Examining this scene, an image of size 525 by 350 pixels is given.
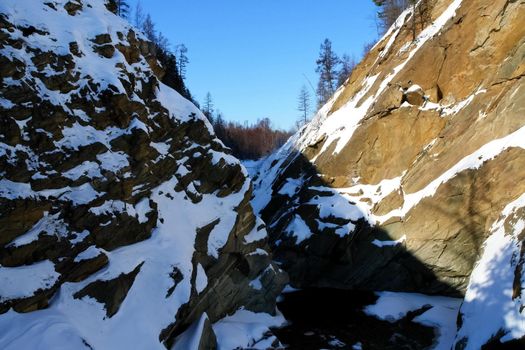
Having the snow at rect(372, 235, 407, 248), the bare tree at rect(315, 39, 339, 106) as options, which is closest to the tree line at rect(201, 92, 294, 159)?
the bare tree at rect(315, 39, 339, 106)

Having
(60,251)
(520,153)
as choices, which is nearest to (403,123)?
(520,153)

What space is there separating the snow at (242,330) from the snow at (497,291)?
5.92 metres

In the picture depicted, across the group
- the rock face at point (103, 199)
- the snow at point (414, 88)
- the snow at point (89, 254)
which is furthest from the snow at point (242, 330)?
the snow at point (414, 88)

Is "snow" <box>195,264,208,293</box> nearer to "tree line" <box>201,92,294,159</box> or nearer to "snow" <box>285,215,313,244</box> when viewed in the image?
"snow" <box>285,215,313,244</box>

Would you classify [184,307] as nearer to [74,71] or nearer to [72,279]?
[72,279]

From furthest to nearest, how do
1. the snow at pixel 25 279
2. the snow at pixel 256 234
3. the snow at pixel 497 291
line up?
the snow at pixel 256 234
the snow at pixel 497 291
the snow at pixel 25 279

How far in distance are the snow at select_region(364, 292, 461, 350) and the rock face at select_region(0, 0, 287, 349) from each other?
4.59 metres

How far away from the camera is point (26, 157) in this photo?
9930mm

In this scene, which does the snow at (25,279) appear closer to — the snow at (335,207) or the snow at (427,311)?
the snow at (427,311)

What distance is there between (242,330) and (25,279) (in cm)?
686

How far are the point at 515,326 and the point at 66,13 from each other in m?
15.5

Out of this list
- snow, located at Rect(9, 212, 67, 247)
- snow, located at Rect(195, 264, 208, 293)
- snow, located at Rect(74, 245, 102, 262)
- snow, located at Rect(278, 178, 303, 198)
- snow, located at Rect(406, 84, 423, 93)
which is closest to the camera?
snow, located at Rect(9, 212, 67, 247)

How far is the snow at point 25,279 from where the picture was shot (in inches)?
327

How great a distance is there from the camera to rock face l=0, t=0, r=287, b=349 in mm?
9023
